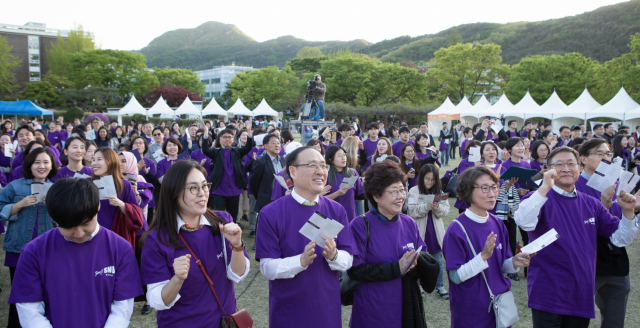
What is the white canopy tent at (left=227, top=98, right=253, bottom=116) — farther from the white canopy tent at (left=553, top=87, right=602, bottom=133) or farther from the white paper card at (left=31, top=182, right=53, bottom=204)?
the white paper card at (left=31, top=182, right=53, bottom=204)

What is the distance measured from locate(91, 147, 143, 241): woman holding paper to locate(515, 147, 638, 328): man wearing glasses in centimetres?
317

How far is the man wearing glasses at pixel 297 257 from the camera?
2252 mm

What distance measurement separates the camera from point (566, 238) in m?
2.74

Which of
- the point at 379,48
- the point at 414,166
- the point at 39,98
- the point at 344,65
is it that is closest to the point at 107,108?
the point at 39,98

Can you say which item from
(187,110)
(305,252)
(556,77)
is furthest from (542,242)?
(556,77)

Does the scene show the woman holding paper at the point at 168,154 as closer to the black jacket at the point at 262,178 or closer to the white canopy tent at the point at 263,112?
the black jacket at the point at 262,178

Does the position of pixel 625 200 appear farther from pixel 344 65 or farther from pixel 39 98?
pixel 39 98

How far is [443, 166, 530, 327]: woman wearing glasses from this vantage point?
2484 mm

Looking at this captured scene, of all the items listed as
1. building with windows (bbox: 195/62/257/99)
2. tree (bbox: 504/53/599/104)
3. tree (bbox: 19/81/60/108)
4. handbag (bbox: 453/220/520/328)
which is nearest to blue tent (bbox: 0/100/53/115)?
handbag (bbox: 453/220/520/328)

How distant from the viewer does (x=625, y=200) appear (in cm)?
271

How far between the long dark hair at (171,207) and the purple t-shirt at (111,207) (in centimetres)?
147

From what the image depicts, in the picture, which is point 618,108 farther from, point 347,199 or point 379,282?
A: point 379,282

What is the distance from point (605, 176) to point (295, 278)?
266 centimetres

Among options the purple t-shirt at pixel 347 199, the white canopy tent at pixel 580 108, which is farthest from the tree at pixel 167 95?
the purple t-shirt at pixel 347 199
